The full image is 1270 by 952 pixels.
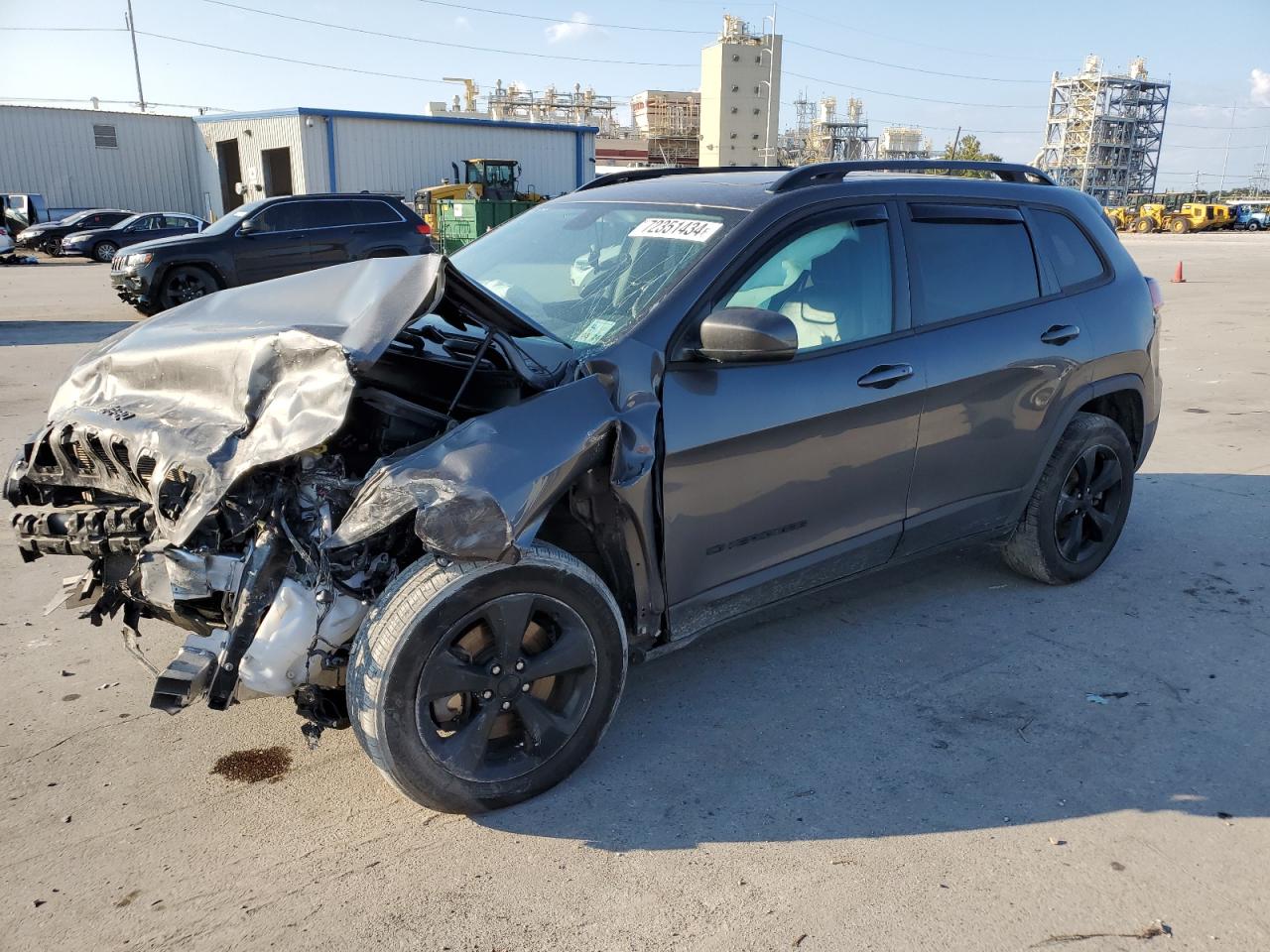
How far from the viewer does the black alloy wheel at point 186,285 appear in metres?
14.2

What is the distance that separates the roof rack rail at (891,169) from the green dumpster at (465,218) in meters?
22.7

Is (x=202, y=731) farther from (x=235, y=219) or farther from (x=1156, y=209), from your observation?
(x=1156, y=209)

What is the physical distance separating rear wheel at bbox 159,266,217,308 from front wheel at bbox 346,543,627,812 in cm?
1319

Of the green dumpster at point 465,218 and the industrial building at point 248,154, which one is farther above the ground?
the industrial building at point 248,154

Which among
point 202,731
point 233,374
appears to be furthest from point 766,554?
point 202,731

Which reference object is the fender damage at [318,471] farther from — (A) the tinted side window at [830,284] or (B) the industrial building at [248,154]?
(B) the industrial building at [248,154]

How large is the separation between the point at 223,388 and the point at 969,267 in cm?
297

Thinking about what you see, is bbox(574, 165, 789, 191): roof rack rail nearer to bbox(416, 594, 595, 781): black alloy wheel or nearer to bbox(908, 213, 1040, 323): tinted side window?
bbox(908, 213, 1040, 323): tinted side window

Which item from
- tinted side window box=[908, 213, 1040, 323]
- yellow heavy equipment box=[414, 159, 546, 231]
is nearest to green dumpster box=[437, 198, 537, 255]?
yellow heavy equipment box=[414, 159, 546, 231]

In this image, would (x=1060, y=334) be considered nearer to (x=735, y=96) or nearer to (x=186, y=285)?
(x=186, y=285)

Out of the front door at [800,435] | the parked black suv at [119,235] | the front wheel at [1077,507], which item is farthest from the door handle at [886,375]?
the parked black suv at [119,235]

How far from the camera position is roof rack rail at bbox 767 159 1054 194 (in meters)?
3.65

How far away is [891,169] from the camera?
4.34 m

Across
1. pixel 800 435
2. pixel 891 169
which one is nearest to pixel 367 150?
pixel 891 169
